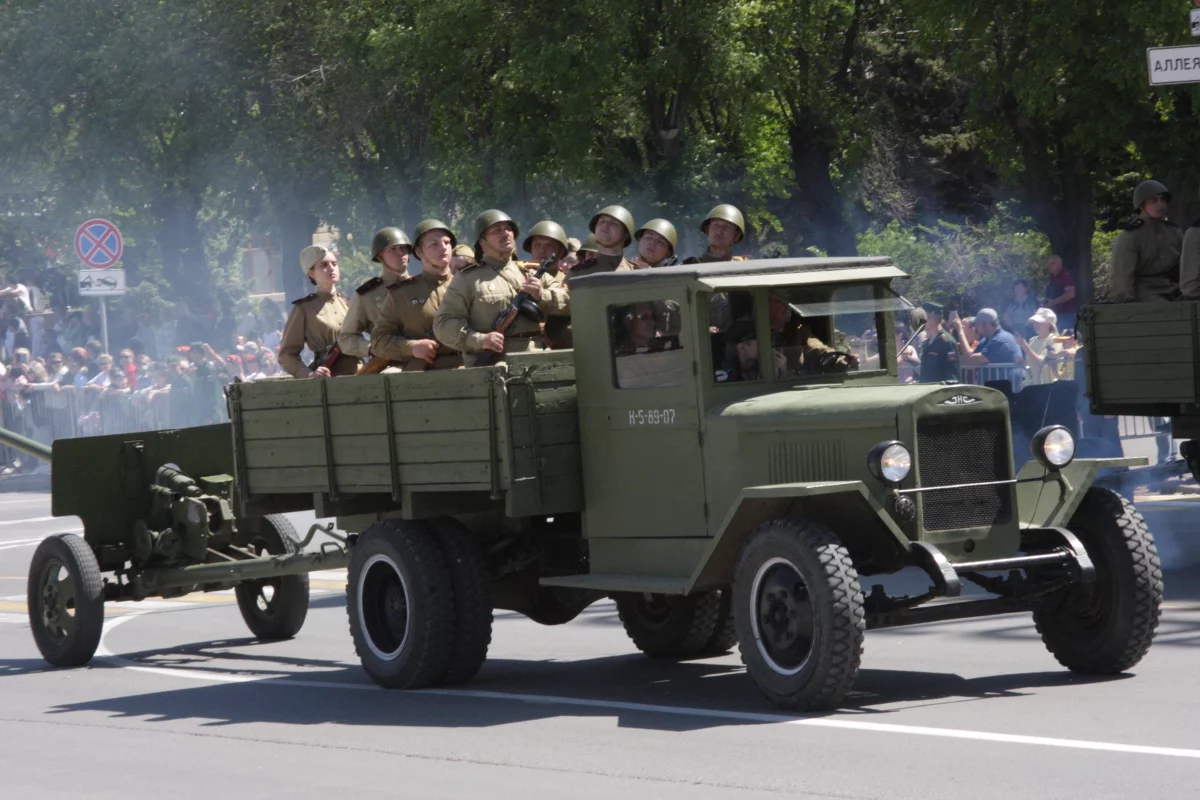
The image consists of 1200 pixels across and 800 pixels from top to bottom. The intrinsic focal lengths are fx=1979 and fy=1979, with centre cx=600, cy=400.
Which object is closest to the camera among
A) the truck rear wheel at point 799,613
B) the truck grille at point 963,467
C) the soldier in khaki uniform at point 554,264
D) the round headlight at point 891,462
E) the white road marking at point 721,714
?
the white road marking at point 721,714

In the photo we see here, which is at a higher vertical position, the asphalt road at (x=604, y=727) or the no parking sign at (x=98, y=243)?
the no parking sign at (x=98, y=243)

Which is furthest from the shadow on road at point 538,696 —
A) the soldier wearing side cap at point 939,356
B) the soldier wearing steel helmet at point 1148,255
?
the soldier wearing side cap at point 939,356

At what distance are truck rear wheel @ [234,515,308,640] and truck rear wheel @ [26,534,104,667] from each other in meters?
1.05

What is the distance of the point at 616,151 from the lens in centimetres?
2653

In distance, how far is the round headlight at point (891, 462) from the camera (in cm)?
839

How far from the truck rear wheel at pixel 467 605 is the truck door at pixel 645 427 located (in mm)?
669

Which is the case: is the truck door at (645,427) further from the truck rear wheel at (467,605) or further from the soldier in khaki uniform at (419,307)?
the soldier in khaki uniform at (419,307)

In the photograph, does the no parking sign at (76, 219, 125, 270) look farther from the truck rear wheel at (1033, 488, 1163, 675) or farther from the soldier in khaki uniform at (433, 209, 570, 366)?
the truck rear wheel at (1033, 488, 1163, 675)

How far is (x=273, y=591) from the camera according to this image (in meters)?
12.9

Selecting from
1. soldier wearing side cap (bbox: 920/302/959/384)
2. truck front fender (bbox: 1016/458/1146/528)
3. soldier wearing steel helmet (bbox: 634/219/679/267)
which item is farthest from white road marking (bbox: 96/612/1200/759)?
soldier wearing side cap (bbox: 920/302/959/384)

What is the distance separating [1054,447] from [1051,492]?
0.87 feet

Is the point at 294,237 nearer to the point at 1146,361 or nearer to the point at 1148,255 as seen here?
the point at 1148,255

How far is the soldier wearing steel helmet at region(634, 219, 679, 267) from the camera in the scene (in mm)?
11109

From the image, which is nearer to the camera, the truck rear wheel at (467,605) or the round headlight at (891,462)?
the round headlight at (891,462)
